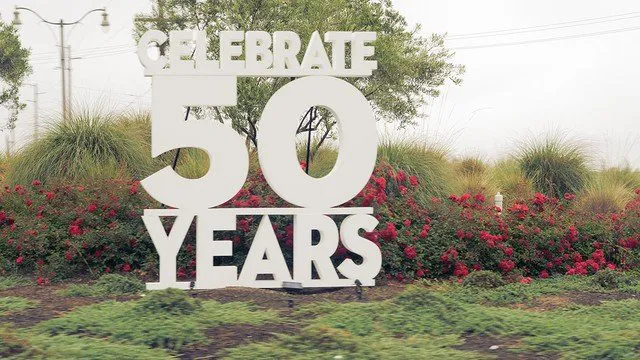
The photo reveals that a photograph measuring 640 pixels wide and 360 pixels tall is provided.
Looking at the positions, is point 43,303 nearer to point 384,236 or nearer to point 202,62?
point 202,62

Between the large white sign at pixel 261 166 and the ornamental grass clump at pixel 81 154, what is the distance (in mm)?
3883

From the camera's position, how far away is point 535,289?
9469 mm

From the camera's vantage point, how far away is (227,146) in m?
9.76

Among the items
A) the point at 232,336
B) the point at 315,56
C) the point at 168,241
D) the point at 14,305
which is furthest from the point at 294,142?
the point at 232,336

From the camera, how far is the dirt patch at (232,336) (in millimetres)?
5586

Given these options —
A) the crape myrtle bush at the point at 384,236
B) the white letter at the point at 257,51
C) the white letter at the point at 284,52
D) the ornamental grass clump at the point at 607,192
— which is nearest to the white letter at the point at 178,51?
the white letter at the point at 257,51

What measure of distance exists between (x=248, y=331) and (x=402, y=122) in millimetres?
18188

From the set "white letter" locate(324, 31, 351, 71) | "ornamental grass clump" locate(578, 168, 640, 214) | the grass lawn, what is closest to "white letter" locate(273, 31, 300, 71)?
"white letter" locate(324, 31, 351, 71)

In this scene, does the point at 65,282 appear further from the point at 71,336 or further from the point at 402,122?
the point at 402,122

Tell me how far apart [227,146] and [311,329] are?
4.48 metres

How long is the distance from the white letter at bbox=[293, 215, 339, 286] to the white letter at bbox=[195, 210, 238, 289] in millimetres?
723

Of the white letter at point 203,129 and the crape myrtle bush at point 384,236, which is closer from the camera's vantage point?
the white letter at point 203,129

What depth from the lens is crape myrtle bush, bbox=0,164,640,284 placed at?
10.7 metres

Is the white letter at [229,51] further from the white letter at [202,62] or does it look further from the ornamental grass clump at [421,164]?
the ornamental grass clump at [421,164]
